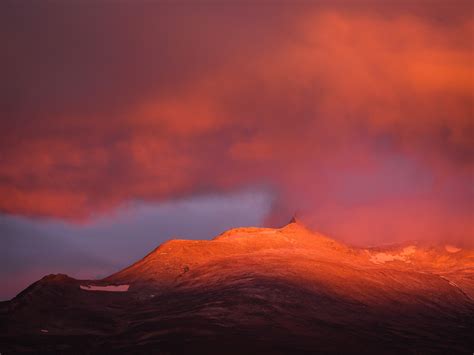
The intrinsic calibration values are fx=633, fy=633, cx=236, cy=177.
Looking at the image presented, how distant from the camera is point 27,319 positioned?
615 ft

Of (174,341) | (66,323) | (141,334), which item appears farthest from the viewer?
(66,323)

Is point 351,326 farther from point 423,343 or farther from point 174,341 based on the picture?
point 174,341

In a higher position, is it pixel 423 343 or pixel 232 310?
pixel 232 310

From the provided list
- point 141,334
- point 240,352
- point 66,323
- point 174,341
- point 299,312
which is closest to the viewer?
point 240,352

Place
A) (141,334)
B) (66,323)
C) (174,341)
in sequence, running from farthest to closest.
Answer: (66,323)
(141,334)
(174,341)

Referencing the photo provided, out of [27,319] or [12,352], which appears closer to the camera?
[12,352]

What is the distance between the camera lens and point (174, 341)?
15425 cm

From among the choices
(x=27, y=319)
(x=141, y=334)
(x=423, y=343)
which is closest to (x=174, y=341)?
(x=141, y=334)

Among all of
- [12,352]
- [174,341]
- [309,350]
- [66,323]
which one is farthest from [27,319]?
[309,350]

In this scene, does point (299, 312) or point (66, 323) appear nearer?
point (66, 323)

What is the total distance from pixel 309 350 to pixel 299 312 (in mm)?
49843

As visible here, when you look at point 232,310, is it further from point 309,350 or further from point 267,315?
point 309,350

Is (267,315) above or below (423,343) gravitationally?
above

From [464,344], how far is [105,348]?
111753 mm
